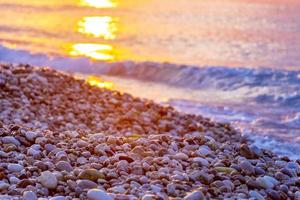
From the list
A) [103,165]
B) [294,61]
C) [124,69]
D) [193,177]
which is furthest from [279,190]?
[294,61]

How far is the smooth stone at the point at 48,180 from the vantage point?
383 centimetres

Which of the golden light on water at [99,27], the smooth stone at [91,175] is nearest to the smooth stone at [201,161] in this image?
the smooth stone at [91,175]

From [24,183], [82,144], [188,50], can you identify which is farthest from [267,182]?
[188,50]

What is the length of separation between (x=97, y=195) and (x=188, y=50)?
54.7 feet

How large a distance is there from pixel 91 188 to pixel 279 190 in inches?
54.3

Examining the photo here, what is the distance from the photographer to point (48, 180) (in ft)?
12.6

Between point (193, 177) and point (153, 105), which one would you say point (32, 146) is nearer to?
point (193, 177)

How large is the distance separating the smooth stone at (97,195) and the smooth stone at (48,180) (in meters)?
0.29

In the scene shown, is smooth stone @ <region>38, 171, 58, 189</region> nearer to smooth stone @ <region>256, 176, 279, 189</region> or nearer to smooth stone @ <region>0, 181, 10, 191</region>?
smooth stone @ <region>0, 181, 10, 191</region>

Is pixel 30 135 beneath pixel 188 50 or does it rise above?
beneath

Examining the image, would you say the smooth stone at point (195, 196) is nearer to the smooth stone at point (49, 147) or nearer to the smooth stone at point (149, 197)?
the smooth stone at point (149, 197)

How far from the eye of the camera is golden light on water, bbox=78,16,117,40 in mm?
22572

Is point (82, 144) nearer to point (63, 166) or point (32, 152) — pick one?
point (32, 152)

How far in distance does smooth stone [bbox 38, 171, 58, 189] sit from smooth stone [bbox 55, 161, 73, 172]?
0.83 feet
